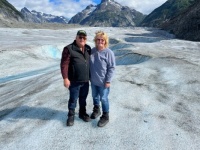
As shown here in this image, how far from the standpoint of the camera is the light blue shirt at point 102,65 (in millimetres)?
7109

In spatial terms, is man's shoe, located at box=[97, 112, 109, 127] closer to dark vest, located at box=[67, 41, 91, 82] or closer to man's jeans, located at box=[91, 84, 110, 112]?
man's jeans, located at box=[91, 84, 110, 112]

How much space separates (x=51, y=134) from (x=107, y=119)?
5.10 feet

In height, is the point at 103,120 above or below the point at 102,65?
below

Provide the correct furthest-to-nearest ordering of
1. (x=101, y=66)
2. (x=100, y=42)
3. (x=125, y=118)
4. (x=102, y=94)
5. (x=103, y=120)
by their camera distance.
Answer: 1. (x=125, y=118)
2. (x=103, y=120)
3. (x=102, y=94)
4. (x=101, y=66)
5. (x=100, y=42)

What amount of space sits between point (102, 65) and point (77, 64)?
0.65 m

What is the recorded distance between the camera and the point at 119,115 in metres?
8.16

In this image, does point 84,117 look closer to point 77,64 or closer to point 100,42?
point 77,64

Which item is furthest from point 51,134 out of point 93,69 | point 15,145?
point 93,69

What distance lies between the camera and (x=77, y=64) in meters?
7.09

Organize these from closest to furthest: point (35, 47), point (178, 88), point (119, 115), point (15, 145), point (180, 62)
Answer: point (15, 145) → point (119, 115) → point (178, 88) → point (180, 62) → point (35, 47)

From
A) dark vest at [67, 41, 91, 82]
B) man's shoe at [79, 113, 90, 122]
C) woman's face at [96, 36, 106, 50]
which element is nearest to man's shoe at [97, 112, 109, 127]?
man's shoe at [79, 113, 90, 122]

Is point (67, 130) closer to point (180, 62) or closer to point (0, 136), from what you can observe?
point (0, 136)

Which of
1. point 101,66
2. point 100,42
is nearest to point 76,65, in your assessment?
point 101,66

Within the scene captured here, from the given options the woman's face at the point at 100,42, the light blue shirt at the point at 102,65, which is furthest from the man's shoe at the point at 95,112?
the woman's face at the point at 100,42
